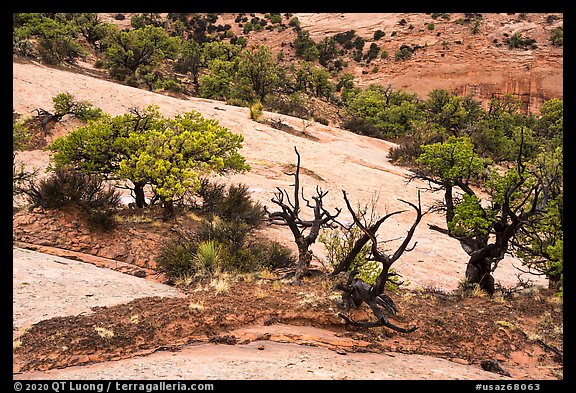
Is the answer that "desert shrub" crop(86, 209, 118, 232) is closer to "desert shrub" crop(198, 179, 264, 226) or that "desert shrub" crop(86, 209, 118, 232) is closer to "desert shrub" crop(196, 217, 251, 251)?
"desert shrub" crop(196, 217, 251, 251)

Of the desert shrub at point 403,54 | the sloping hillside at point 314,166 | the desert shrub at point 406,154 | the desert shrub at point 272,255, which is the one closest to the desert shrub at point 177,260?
the desert shrub at point 272,255

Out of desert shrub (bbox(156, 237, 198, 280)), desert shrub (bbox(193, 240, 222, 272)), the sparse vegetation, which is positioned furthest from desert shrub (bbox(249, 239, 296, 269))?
desert shrub (bbox(156, 237, 198, 280))

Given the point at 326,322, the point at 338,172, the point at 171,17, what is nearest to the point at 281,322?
the point at 326,322

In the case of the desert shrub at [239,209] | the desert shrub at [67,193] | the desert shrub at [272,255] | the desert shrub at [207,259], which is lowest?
the desert shrub at [272,255]

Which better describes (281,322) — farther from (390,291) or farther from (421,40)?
(421,40)

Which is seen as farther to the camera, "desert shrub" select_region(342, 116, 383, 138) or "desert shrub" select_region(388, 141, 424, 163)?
"desert shrub" select_region(342, 116, 383, 138)

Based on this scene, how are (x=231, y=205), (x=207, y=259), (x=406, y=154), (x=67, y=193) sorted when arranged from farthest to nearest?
1. (x=406, y=154)
2. (x=231, y=205)
3. (x=67, y=193)
4. (x=207, y=259)

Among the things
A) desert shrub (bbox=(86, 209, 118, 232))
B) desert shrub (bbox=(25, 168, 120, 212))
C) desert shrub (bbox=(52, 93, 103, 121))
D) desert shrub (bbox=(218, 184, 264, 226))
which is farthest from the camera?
desert shrub (bbox=(52, 93, 103, 121))

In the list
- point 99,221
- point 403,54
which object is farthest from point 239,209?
point 403,54

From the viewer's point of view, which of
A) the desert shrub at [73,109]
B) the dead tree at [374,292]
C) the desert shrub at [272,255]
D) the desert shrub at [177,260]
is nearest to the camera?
the dead tree at [374,292]

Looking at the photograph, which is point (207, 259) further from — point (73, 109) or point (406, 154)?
point (406, 154)

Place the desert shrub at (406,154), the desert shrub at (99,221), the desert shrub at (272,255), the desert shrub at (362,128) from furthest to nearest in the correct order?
1. the desert shrub at (362,128)
2. the desert shrub at (406,154)
3. the desert shrub at (99,221)
4. the desert shrub at (272,255)

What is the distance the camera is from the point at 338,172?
18.7 meters

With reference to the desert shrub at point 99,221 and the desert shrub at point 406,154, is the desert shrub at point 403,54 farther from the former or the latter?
the desert shrub at point 99,221
